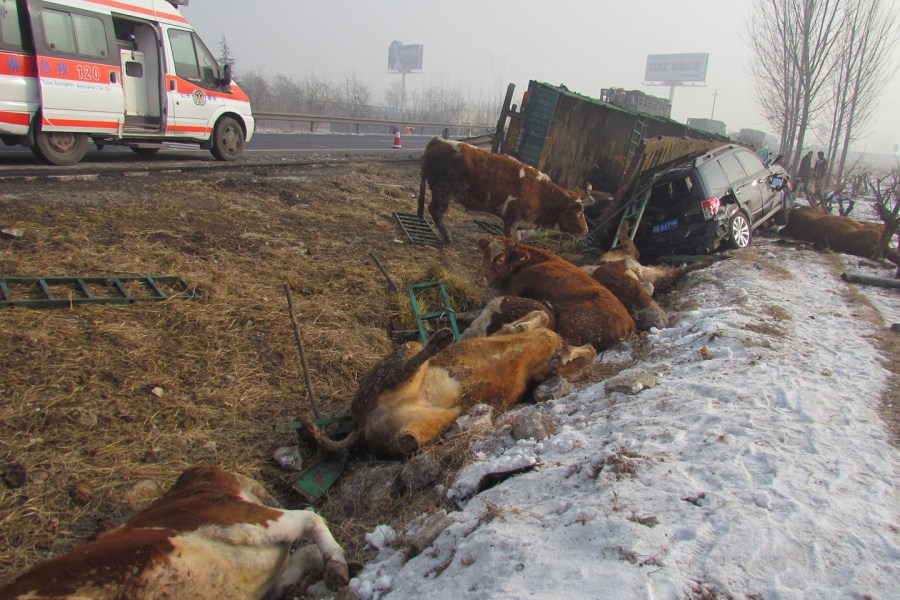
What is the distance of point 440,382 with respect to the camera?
13.7 feet

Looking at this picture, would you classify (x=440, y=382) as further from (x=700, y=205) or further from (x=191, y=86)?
(x=191, y=86)

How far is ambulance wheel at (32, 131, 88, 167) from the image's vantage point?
9641mm

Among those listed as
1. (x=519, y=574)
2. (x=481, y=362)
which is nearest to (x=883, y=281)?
(x=481, y=362)

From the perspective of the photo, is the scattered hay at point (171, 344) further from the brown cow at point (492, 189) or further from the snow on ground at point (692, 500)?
the brown cow at point (492, 189)

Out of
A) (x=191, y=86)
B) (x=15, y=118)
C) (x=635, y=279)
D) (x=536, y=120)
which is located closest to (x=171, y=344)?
(x=635, y=279)

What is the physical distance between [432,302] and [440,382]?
3159mm

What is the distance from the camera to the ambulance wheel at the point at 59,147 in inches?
380

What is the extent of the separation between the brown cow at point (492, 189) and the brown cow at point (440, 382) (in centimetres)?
525

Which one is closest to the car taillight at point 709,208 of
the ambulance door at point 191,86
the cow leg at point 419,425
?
the cow leg at point 419,425

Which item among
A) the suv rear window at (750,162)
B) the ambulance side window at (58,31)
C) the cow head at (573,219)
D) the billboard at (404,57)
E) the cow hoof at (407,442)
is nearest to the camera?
the cow hoof at (407,442)

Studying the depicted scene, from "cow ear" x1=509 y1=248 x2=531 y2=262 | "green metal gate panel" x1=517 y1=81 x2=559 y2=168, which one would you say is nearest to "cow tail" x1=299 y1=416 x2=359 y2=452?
"cow ear" x1=509 y1=248 x2=531 y2=262

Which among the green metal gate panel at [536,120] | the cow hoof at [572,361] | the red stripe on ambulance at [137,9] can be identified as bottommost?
the cow hoof at [572,361]

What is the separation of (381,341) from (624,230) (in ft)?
17.0

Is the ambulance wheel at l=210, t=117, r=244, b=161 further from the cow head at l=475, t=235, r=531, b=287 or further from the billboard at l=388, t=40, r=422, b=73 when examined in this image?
the billboard at l=388, t=40, r=422, b=73
